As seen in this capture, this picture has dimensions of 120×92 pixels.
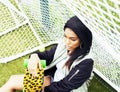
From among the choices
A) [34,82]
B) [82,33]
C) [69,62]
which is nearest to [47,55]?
[69,62]

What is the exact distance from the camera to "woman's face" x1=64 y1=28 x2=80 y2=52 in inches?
97.0

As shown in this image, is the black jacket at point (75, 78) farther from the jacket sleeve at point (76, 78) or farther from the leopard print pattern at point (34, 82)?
the leopard print pattern at point (34, 82)

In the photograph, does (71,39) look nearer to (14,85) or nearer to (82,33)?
(82,33)

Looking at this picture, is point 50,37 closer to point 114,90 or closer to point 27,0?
point 27,0

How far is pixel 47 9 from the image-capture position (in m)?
3.58

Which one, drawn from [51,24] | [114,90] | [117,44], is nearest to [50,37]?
→ [51,24]

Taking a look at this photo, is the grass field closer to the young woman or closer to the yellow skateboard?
the young woman

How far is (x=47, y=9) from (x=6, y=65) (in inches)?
28.7

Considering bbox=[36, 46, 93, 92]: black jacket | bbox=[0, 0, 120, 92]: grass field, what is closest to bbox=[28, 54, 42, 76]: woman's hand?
bbox=[36, 46, 93, 92]: black jacket

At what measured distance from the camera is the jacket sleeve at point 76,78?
8.34ft

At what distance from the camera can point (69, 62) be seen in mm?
2668

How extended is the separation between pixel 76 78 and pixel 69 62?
159mm

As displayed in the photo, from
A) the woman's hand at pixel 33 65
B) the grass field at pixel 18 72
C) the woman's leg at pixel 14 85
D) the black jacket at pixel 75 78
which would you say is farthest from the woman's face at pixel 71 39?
the grass field at pixel 18 72

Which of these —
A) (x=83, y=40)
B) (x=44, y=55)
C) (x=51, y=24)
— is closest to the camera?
(x=83, y=40)
